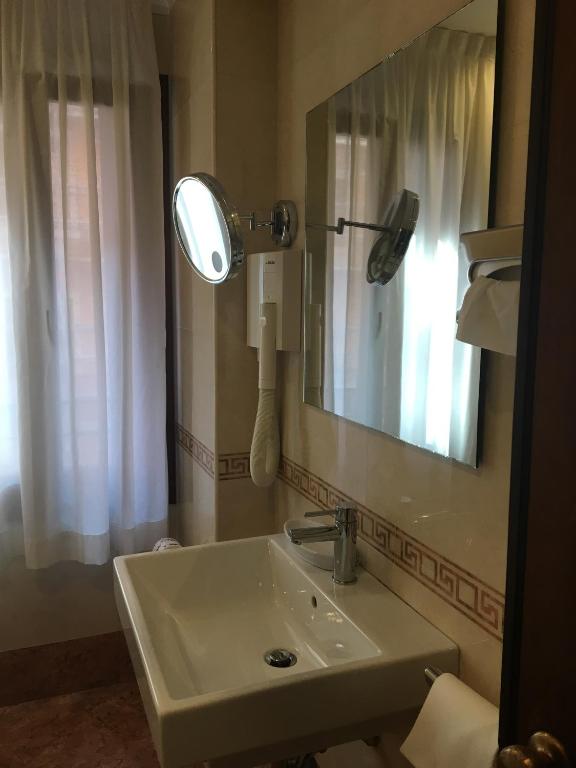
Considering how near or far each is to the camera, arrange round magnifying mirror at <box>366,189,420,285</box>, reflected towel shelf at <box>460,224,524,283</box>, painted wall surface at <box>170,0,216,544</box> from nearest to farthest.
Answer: reflected towel shelf at <box>460,224,524,283</box> → round magnifying mirror at <box>366,189,420,285</box> → painted wall surface at <box>170,0,216,544</box>

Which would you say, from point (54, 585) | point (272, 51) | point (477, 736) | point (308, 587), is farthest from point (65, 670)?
point (272, 51)

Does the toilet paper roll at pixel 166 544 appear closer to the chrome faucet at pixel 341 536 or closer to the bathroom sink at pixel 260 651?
the bathroom sink at pixel 260 651

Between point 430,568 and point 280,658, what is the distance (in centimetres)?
38

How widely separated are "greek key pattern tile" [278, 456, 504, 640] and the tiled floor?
3.89 ft

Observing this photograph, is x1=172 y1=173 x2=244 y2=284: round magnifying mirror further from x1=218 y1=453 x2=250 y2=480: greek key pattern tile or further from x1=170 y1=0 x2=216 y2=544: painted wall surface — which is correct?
x1=218 y1=453 x2=250 y2=480: greek key pattern tile

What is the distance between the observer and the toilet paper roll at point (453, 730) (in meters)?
0.92

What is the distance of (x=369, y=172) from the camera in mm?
1369

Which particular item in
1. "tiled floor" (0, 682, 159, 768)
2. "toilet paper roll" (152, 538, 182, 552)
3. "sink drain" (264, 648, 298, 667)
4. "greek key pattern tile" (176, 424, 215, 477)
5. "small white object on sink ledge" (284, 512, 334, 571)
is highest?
"greek key pattern tile" (176, 424, 215, 477)

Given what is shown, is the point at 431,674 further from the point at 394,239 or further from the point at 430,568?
the point at 394,239

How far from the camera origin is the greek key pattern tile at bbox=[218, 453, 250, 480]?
192 cm

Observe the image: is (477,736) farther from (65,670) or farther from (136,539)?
(65,670)

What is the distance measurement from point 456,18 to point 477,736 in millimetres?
1086

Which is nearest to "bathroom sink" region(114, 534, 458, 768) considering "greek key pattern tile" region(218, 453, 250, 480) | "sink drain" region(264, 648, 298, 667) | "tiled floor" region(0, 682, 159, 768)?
"sink drain" region(264, 648, 298, 667)

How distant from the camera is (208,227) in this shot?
1.69 metres
